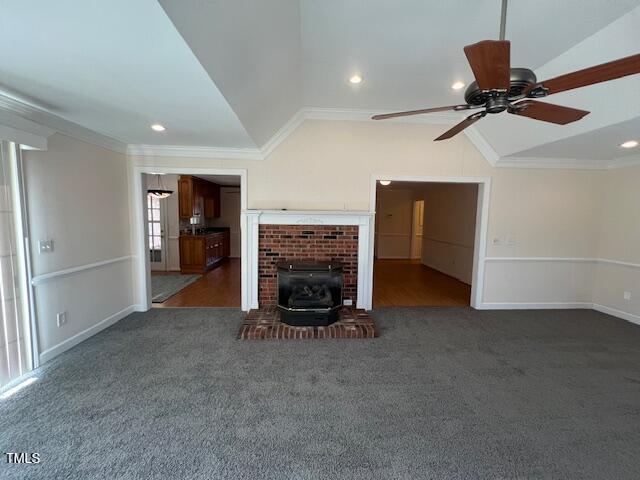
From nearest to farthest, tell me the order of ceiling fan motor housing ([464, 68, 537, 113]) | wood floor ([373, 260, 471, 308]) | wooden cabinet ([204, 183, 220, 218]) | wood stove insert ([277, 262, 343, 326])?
ceiling fan motor housing ([464, 68, 537, 113])
wood stove insert ([277, 262, 343, 326])
wood floor ([373, 260, 471, 308])
wooden cabinet ([204, 183, 220, 218])

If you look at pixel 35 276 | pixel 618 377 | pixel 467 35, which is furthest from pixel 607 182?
pixel 35 276

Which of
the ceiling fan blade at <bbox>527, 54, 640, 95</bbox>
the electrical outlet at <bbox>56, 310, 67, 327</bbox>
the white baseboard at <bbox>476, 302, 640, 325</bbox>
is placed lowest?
the white baseboard at <bbox>476, 302, 640, 325</bbox>

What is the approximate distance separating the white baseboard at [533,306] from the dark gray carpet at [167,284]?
5230mm

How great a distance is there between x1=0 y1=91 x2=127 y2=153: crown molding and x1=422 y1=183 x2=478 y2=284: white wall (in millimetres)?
6544

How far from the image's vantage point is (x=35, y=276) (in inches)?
101

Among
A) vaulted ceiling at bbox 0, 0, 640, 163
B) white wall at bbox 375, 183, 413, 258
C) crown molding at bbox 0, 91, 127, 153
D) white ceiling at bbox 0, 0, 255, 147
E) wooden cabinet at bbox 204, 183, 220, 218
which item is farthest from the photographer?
white wall at bbox 375, 183, 413, 258

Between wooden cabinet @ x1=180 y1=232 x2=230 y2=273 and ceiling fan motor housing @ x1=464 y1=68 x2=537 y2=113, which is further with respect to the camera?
wooden cabinet @ x1=180 y1=232 x2=230 y2=273

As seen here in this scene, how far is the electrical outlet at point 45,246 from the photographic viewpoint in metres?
2.63

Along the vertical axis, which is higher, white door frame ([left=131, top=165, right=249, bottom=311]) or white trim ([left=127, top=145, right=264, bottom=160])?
white trim ([left=127, top=145, right=264, bottom=160])

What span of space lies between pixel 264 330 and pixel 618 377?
352cm

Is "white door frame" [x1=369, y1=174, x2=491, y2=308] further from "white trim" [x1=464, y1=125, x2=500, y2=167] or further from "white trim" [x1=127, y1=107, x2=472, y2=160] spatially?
"white trim" [x1=127, y1=107, x2=472, y2=160]

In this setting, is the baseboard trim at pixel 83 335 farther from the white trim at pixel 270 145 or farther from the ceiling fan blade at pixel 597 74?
the ceiling fan blade at pixel 597 74

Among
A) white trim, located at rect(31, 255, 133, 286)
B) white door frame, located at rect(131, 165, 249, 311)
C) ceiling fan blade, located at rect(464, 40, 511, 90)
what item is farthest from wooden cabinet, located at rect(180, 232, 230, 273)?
ceiling fan blade, located at rect(464, 40, 511, 90)

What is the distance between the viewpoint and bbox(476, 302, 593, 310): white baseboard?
14.6ft
